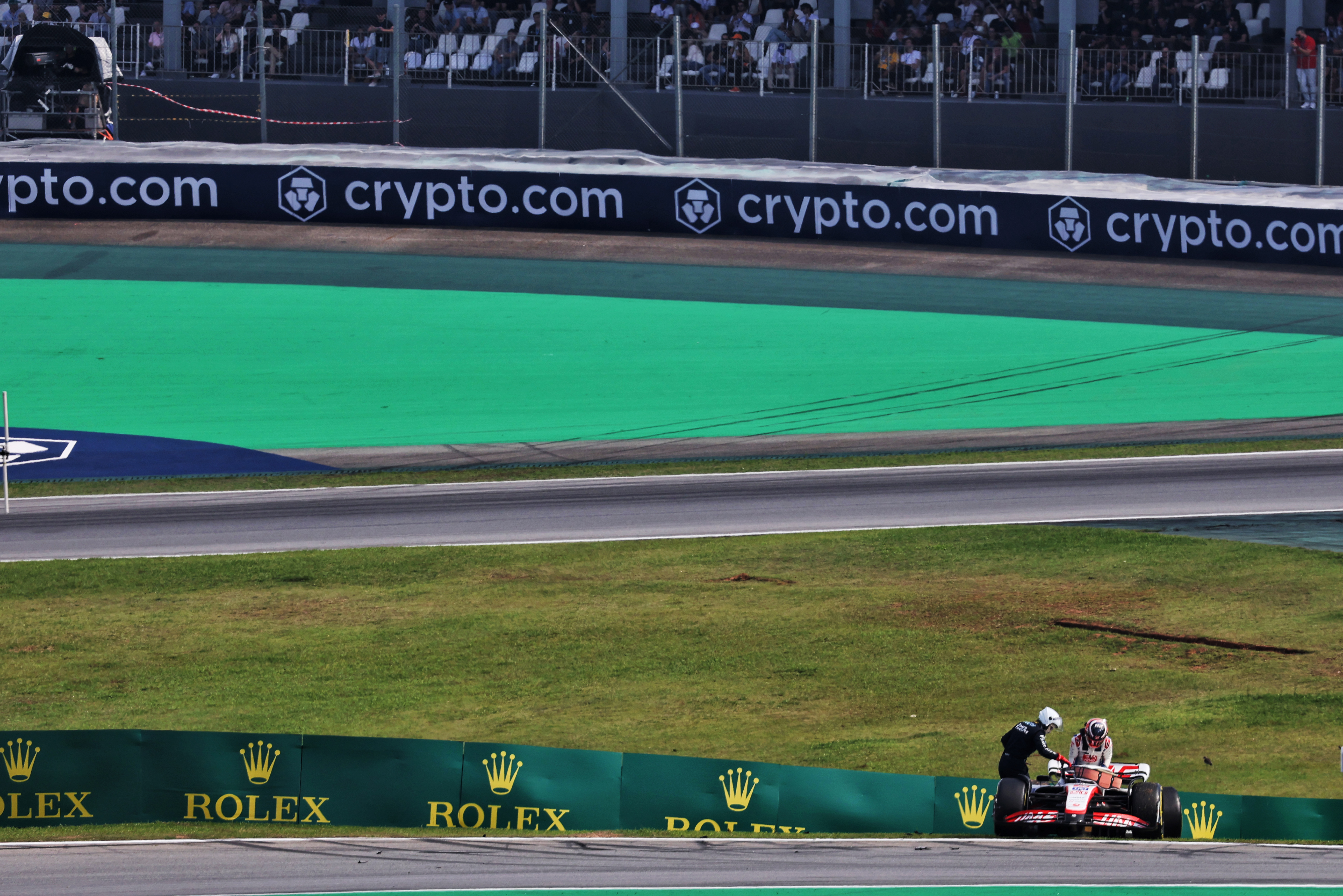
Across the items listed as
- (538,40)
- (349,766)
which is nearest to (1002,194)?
(538,40)

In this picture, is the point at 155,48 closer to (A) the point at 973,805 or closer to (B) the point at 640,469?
(B) the point at 640,469

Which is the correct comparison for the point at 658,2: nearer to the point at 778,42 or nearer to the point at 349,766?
the point at 778,42

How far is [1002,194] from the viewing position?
2875cm

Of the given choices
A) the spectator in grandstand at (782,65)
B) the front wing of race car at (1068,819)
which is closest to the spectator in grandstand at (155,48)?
the spectator in grandstand at (782,65)

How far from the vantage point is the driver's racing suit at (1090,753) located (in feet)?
33.4

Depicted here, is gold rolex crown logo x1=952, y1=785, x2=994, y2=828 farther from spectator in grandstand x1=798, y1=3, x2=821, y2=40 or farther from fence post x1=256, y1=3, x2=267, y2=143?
spectator in grandstand x1=798, y1=3, x2=821, y2=40

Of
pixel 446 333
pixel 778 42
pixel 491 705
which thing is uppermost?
pixel 778 42

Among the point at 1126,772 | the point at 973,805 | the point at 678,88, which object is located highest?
the point at 678,88

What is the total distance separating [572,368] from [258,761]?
48.7 ft

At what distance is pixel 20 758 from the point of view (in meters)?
11.0

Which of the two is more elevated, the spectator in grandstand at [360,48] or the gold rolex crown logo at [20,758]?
the spectator in grandstand at [360,48]

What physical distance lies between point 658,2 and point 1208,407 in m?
18.1

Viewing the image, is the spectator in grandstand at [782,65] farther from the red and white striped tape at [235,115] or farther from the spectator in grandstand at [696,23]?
the red and white striped tape at [235,115]

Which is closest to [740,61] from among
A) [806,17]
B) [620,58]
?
[620,58]
